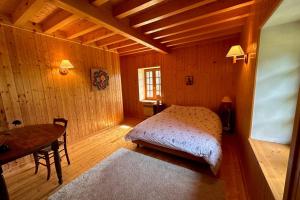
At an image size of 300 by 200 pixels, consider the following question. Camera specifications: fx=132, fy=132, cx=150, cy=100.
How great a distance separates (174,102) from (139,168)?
275cm

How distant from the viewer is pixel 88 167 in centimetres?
228

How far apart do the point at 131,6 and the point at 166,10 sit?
52 centimetres

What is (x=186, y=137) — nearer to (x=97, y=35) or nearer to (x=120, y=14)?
(x=120, y=14)

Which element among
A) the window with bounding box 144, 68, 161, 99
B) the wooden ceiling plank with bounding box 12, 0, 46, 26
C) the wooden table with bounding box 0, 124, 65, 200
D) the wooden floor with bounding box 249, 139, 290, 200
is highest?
the wooden ceiling plank with bounding box 12, 0, 46, 26

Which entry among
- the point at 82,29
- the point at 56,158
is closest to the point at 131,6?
the point at 82,29

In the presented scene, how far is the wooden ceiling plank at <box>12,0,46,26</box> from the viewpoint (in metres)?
1.63

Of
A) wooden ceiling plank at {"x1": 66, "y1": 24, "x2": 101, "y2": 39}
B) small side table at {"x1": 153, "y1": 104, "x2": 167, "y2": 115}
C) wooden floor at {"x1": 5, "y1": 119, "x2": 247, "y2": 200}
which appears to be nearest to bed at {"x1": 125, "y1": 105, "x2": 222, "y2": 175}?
wooden floor at {"x1": 5, "y1": 119, "x2": 247, "y2": 200}

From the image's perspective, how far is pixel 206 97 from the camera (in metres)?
3.96

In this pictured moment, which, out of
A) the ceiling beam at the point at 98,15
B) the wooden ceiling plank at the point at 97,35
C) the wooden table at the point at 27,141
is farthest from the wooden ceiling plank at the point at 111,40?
the wooden table at the point at 27,141

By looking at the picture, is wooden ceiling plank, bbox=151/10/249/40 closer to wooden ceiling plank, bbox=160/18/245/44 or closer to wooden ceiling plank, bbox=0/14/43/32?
wooden ceiling plank, bbox=160/18/245/44

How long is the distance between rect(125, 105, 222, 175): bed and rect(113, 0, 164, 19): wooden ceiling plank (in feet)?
6.57

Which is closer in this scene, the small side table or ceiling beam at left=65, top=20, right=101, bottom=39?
ceiling beam at left=65, top=20, right=101, bottom=39

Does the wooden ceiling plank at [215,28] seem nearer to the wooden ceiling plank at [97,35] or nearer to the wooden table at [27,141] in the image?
the wooden ceiling plank at [97,35]

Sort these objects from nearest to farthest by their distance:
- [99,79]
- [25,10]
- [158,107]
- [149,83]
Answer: [25,10] → [99,79] → [158,107] → [149,83]
